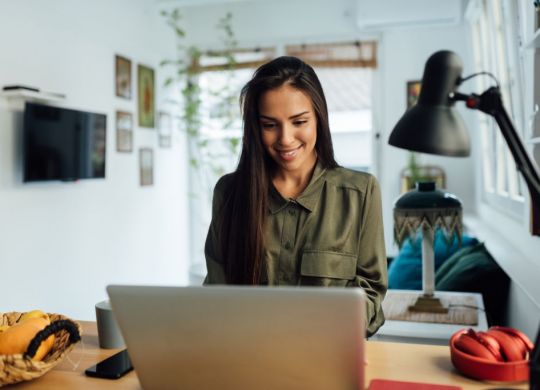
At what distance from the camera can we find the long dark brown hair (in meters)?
1.47

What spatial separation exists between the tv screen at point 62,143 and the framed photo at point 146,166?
812 mm

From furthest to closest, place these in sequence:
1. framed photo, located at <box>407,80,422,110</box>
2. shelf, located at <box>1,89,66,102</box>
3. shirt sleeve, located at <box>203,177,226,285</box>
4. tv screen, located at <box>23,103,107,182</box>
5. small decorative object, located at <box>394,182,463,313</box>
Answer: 1. framed photo, located at <box>407,80,422,110</box>
2. tv screen, located at <box>23,103,107,182</box>
3. shelf, located at <box>1,89,66,102</box>
4. small decorative object, located at <box>394,182,463,313</box>
5. shirt sleeve, located at <box>203,177,226,285</box>

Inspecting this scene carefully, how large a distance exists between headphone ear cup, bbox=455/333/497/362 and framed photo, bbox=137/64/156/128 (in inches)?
163

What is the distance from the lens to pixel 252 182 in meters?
1.51

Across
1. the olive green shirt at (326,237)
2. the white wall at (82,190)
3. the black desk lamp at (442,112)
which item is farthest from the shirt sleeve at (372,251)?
the white wall at (82,190)

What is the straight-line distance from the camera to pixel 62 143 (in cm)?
353

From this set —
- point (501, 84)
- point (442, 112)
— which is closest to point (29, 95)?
point (501, 84)

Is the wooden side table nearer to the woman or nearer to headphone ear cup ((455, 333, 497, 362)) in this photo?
the woman

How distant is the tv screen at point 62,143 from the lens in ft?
10.8

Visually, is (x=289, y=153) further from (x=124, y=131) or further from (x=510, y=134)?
(x=124, y=131)

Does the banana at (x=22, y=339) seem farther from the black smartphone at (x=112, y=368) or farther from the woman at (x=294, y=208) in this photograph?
the woman at (x=294, y=208)

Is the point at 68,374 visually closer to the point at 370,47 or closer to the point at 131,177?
the point at 131,177

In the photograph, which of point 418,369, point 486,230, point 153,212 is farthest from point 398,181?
point 418,369

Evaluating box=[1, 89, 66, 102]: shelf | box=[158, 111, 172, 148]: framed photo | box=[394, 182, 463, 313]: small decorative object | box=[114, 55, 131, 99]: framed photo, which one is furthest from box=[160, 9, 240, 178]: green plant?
box=[394, 182, 463, 313]: small decorative object
